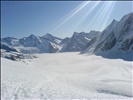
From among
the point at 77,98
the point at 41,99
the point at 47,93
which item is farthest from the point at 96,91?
the point at 41,99

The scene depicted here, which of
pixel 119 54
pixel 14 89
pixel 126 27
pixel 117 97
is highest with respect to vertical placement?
pixel 126 27

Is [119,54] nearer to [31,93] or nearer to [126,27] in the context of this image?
[126,27]

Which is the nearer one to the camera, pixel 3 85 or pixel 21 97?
pixel 21 97

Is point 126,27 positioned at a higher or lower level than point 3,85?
higher

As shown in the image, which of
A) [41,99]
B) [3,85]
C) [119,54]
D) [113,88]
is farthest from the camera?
[119,54]

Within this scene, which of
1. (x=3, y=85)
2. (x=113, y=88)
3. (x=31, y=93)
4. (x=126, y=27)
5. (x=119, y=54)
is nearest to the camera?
(x=31, y=93)

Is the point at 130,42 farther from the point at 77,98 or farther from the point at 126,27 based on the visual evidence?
the point at 77,98

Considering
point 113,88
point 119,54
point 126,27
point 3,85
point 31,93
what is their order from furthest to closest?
point 126,27
point 119,54
point 113,88
point 3,85
point 31,93

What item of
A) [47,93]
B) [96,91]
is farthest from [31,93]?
[96,91]

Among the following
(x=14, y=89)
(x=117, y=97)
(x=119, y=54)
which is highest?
(x=119, y=54)
